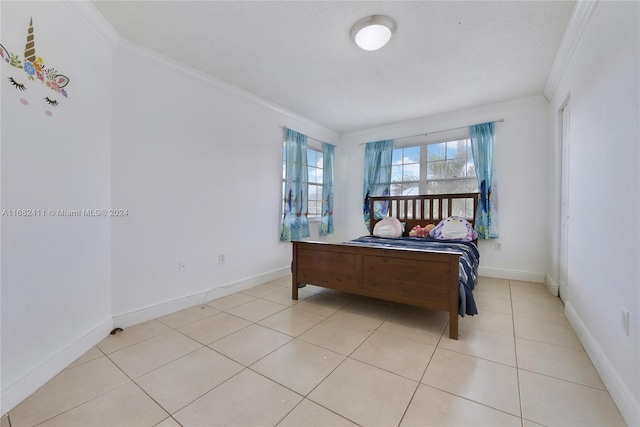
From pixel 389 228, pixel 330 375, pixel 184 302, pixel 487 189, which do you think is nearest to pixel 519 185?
pixel 487 189

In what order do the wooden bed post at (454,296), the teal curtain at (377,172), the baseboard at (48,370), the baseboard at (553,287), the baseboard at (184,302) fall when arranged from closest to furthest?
1. the baseboard at (48,370)
2. the wooden bed post at (454,296)
3. the baseboard at (184,302)
4. the baseboard at (553,287)
5. the teal curtain at (377,172)

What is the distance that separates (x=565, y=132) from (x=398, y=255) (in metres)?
2.14

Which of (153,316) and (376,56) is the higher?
(376,56)

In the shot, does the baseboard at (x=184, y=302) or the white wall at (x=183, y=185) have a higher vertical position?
the white wall at (x=183, y=185)

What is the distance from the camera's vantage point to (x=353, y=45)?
213cm

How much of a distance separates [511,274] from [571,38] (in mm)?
2573

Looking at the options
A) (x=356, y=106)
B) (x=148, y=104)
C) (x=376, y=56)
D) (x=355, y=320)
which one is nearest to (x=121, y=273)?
(x=148, y=104)

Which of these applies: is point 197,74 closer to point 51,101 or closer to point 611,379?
point 51,101

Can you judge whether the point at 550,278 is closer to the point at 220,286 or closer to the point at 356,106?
the point at 356,106

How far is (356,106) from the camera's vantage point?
345cm

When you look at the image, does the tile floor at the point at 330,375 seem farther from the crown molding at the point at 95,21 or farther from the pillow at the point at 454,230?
the crown molding at the point at 95,21

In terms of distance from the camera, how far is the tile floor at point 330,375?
3.85 feet

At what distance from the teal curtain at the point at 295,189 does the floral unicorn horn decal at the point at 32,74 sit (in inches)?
91.7

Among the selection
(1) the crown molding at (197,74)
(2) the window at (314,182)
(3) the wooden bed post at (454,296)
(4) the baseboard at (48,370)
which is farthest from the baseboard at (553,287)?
(4) the baseboard at (48,370)
